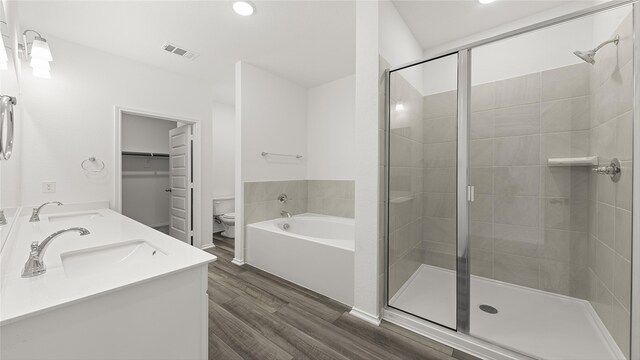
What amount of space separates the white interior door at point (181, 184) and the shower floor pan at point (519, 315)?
2891 mm

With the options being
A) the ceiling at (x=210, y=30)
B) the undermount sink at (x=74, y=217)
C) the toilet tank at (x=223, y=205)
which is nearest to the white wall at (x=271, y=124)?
the ceiling at (x=210, y=30)

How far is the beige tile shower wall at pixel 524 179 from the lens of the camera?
1.76 metres

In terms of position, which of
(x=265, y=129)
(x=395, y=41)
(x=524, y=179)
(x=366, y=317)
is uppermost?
(x=395, y=41)

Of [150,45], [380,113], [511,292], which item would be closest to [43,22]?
[150,45]

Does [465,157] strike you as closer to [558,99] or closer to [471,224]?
[471,224]

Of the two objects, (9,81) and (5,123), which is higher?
(9,81)

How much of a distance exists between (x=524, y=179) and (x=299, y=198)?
8.39ft

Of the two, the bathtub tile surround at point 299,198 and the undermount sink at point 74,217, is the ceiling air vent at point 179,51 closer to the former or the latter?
the bathtub tile surround at point 299,198

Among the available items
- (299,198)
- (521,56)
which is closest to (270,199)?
(299,198)

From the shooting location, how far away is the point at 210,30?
219 centimetres

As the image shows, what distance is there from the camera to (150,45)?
242cm

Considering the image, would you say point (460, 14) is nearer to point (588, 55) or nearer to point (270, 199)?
point (588, 55)

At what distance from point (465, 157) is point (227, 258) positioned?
2.84 metres

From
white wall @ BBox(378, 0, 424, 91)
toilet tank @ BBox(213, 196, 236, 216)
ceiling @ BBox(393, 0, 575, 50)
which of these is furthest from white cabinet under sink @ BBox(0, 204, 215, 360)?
toilet tank @ BBox(213, 196, 236, 216)
